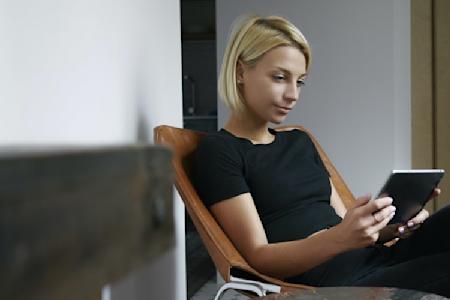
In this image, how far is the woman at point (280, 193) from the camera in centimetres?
158

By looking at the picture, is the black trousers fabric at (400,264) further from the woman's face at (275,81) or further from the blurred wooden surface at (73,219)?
the blurred wooden surface at (73,219)

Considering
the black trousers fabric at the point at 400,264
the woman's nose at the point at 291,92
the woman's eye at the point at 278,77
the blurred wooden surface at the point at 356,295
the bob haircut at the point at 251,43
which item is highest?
the bob haircut at the point at 251,43

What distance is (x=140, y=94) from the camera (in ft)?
5.82

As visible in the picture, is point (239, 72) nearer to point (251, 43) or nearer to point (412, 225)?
point (251, 43)

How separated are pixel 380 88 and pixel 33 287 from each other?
381cm

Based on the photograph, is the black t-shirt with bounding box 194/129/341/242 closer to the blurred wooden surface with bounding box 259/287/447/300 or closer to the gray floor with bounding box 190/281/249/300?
the blurred wooden surface with bounding box 259/287/447/300

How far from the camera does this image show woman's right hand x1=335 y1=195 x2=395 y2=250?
4.71 ft

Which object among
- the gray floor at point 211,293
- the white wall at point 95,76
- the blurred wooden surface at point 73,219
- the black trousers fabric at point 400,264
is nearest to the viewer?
the blurred wooden surface at point 73,219

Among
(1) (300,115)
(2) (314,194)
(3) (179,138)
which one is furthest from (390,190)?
(1) (300,115)

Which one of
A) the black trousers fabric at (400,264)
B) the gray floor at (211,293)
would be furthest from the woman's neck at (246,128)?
the gray floor at (211,293)

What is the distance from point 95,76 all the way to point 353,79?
2.67 metres

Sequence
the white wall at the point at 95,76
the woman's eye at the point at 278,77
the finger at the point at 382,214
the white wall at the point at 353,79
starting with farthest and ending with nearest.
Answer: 1. the white wall at the point at 353,79
2. the woman's eye at the point at 278,77
3. the finger at the point at 382,214
4. the white wall at the point at 95,76

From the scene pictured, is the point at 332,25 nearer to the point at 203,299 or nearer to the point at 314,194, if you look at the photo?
the point at 203,299

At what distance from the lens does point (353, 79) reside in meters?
3.88
